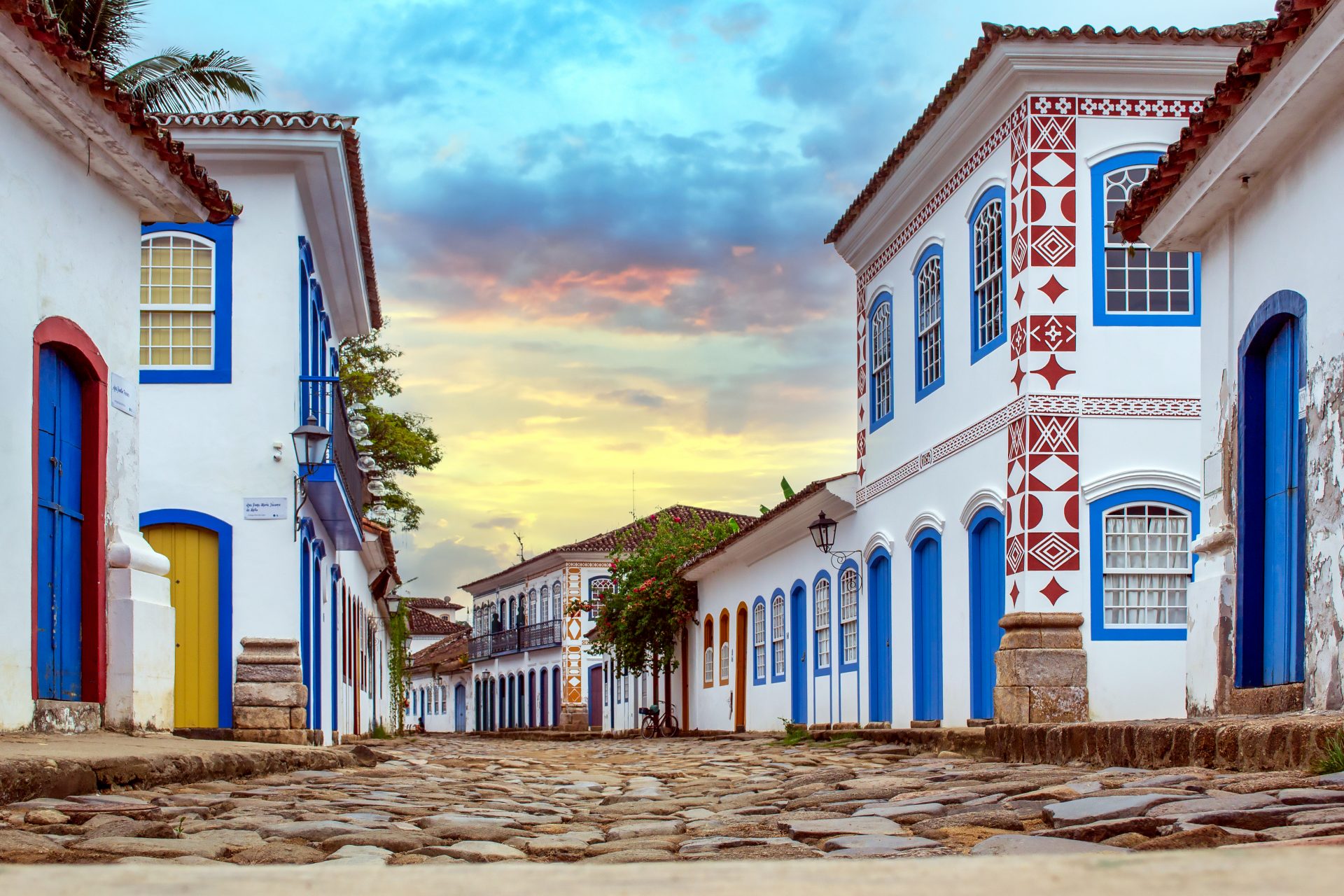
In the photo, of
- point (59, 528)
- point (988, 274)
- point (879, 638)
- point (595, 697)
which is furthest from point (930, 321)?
point (595, 697)

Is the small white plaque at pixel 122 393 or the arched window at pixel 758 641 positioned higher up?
the small white plaque at pixel 122 393

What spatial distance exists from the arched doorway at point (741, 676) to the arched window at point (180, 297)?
13.2 meters

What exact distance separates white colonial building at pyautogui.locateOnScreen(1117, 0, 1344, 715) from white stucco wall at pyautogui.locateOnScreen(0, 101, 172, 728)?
21.3 ft

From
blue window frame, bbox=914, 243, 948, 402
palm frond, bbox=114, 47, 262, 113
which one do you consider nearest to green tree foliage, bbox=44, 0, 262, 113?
palm frond, bbox=114, 47, 262, 113

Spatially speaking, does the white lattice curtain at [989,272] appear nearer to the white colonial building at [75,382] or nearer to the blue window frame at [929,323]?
the blue window frame at [929,323]

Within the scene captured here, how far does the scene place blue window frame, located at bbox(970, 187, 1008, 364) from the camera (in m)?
14.0

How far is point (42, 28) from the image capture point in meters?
7.49

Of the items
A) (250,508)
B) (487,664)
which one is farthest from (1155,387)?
(487,664)

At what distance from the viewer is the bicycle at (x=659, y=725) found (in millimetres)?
29703

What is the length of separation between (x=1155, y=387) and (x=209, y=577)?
876 cm

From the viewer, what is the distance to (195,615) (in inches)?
558

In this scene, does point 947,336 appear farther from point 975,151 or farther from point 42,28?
point 42,28

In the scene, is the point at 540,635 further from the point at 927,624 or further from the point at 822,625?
the point at 927,624

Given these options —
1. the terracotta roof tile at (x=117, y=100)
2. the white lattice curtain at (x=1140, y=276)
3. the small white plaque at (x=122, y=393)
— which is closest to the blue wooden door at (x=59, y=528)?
the small white plaque at (x=122, y=393)
